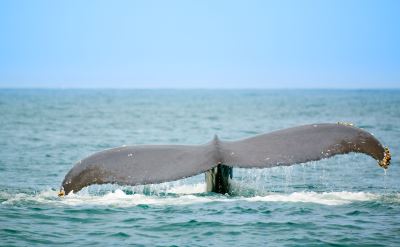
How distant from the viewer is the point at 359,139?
295 inches

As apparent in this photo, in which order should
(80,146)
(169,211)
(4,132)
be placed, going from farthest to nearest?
(4,132) → (80,146) → (169,211)

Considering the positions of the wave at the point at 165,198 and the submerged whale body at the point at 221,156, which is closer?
the submerged whale body at the point at 221,156

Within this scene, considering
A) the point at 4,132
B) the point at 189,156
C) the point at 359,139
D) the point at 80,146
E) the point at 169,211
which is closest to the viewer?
the point at 359,139

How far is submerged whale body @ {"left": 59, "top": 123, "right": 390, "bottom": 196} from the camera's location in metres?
7.46

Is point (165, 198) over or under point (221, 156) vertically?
under

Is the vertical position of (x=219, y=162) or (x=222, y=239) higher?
(x=219, y=162)

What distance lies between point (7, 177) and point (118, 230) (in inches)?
247

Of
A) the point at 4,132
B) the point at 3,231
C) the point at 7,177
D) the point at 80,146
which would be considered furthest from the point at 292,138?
the point at 4,132

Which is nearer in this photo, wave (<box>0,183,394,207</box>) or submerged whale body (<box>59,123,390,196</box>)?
submerged whale body (<box>59,123,390,196</box>)

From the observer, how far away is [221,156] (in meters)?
7.86

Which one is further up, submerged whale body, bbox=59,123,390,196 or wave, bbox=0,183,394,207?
submerged whale body, bbox=59,123,390,196

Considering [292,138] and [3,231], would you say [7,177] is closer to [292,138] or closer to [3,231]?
[3,231]

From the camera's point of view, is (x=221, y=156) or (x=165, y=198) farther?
(x=165, y=198)

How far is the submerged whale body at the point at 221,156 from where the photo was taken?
294 inches
